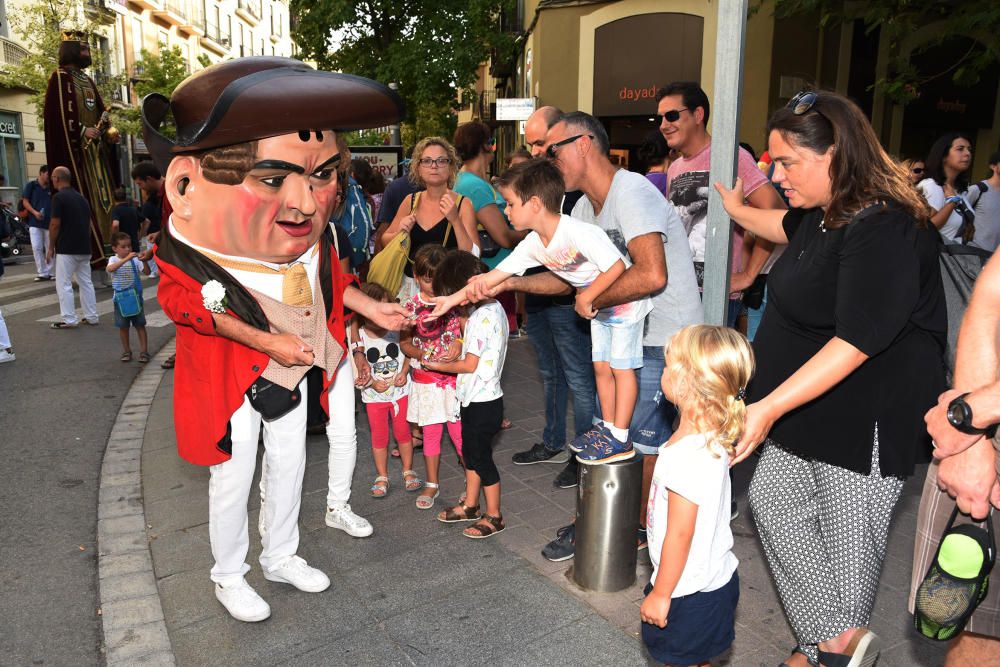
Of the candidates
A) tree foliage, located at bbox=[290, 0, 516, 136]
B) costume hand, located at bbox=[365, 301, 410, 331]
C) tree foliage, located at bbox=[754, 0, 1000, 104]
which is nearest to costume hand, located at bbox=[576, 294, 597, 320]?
costume hand, located at bbox=[365, 301, 410, 331]

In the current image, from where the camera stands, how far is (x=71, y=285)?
30.8 ft

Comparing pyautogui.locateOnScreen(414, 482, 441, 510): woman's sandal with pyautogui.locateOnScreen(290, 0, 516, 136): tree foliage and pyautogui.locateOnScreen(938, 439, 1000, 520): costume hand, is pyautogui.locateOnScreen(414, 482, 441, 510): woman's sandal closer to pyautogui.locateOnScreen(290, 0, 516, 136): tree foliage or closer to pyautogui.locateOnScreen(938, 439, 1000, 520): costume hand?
pyautogui.locateOnScreen(938, 439, 1000, 520): costume hand

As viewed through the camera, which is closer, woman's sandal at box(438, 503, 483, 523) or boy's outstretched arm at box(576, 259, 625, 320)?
boy's outstretched arm at box(576, 259, 625, 320)

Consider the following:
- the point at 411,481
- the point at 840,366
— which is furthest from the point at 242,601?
the point at 840,366

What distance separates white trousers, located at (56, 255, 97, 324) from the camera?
30.7ft

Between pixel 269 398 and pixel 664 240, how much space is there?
177 centimetres

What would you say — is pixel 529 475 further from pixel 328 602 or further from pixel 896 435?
pixel 896 435

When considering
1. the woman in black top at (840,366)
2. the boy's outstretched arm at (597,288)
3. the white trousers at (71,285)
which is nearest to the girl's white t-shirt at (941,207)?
the boy's outstretched arm at (597,288)

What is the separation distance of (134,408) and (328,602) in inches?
147

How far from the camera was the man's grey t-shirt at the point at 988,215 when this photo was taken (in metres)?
6.18

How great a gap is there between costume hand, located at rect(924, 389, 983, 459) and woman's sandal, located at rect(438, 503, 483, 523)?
2.48 m

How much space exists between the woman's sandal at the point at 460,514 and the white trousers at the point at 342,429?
53 cm

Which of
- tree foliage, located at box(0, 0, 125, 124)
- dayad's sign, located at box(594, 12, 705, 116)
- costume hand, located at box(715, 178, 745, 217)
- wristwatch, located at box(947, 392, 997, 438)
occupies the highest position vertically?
tree foliage, located at box(0, 0, 125, 124)

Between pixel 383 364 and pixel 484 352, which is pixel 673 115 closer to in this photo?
pixel 484 352
